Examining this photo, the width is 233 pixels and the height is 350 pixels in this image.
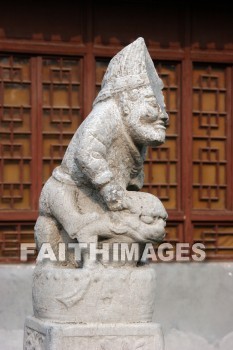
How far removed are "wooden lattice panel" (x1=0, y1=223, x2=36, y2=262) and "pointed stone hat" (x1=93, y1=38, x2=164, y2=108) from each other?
3.46m

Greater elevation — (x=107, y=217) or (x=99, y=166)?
(x=99, y=166)

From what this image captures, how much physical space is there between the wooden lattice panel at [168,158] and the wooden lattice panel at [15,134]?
1.23 m

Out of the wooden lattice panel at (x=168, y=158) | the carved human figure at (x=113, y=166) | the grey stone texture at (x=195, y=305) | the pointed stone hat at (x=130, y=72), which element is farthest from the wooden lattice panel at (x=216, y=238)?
the pointed stone hat at (x=130, y=72)

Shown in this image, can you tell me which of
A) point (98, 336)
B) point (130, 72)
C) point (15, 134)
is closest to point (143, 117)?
point (130, 72)

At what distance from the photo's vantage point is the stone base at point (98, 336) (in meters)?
6.83

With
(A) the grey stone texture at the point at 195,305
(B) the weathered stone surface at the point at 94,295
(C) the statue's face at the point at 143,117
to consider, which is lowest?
(A) the grey stone texture at the point at 195,305

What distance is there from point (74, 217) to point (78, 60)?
3.90 metres

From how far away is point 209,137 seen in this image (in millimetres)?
11023

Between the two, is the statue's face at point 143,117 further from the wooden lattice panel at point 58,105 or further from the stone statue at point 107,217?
the wooden lattice panel at point 58,105

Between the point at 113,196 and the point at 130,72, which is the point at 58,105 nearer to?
the point at 130,72

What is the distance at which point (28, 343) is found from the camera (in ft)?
23.8

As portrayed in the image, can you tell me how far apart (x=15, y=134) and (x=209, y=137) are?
6.58 feet

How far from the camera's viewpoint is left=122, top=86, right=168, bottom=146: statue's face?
7.04 meters

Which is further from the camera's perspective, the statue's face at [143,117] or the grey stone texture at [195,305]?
the grey stone texture at [195,305]
